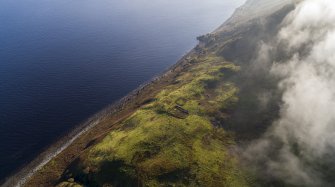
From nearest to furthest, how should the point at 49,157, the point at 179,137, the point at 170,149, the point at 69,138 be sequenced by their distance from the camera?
the point at 170,149
the point at 179,137
the point at 49,157
the point at 69,138

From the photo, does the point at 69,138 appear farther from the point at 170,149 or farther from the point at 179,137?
the point at 179,137

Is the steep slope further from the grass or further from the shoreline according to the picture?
the shoreline

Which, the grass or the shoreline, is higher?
the shoreline

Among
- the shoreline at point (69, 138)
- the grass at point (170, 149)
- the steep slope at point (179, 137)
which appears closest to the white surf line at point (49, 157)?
the shoreline at point (69, 138)

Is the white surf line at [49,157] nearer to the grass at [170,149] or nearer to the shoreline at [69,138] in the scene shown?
the shoreline at [69,138]

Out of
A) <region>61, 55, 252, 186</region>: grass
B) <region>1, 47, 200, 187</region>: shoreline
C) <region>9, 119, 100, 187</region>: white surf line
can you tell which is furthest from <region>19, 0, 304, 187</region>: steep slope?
<region>9, 119, 100, 187</region>: white surf line

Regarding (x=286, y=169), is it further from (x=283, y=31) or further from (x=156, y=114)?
(x=283, y=31)

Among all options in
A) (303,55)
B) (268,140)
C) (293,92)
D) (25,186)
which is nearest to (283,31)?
(303,55)

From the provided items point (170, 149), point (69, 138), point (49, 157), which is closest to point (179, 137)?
point (170, 149)
